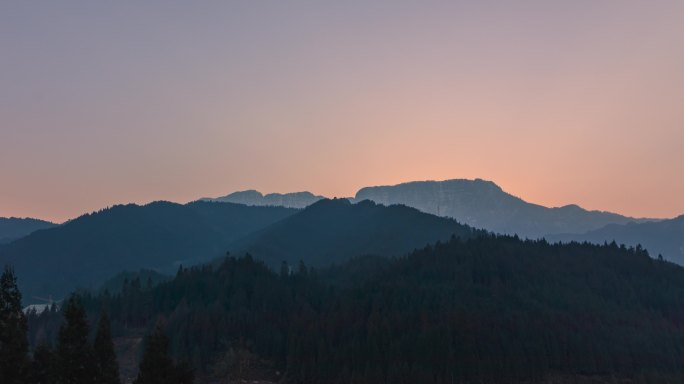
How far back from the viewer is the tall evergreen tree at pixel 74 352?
58.0 m

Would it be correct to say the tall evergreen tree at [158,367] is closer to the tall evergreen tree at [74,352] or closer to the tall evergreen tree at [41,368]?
the tall evergreen tree at [74,352]

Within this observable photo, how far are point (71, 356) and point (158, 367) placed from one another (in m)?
8.52

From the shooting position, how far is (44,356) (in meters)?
60.4

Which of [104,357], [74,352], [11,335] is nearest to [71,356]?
[74,352]

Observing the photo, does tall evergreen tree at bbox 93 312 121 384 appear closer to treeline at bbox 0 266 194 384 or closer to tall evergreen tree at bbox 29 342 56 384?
treeline at bbox 0 266 194 384

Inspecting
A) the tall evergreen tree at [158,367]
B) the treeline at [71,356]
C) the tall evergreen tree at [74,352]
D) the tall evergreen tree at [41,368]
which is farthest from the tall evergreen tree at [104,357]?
the tall evergreen tree at [41,368]

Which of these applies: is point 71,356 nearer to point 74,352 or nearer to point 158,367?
point 74,352

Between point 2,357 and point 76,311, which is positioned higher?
point 76,311

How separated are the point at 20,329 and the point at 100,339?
7.22m

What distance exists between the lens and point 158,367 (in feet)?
192

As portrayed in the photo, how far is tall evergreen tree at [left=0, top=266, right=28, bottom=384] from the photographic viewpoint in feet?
181

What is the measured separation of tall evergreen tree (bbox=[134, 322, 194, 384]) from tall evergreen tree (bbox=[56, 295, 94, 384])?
5.24 m

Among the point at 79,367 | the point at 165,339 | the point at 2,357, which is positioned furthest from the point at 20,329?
the point at 165,339

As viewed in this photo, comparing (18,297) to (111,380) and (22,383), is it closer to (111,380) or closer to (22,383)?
(22,383)
